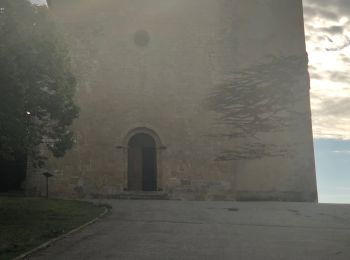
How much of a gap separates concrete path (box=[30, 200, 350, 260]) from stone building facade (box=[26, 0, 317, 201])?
5.44 metres

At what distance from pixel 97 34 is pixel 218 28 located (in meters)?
5.53

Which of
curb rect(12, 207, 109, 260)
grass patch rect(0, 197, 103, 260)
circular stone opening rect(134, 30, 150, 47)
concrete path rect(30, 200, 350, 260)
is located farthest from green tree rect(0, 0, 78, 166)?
circular stone opening rect(134, 30, 150, 47)

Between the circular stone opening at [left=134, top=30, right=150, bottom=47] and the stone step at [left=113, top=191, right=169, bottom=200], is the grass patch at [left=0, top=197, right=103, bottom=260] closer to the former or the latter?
the stone step at [left=113, top=191, right=169, bottom=200]

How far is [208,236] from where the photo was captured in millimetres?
→ 8961

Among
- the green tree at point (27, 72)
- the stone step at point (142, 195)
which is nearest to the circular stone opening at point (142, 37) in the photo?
the stone step at point (142, 195)

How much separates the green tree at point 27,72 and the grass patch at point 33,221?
176 centimetres

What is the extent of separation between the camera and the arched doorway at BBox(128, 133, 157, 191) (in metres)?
19.0

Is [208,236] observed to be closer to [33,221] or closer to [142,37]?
[33,221]

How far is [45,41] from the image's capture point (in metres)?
11.0

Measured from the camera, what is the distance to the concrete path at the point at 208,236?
7.39m

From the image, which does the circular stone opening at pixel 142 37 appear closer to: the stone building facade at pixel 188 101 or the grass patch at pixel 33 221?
the stone building facade at pixel 188 101

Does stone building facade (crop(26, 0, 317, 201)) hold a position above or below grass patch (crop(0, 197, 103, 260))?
above

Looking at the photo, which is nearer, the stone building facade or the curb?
the curb

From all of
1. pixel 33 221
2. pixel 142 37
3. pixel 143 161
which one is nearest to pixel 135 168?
pixel 143 161
